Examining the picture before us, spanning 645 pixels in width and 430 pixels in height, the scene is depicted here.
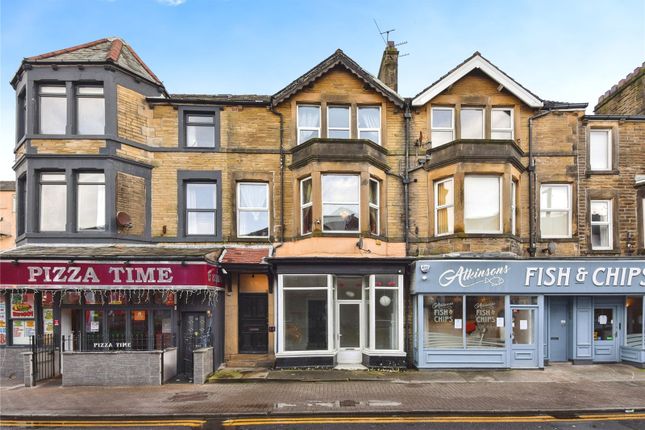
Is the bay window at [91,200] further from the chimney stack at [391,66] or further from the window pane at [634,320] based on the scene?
the window pane at [634,320]

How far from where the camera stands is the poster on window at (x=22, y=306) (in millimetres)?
12617

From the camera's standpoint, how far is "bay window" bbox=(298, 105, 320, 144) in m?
14.0

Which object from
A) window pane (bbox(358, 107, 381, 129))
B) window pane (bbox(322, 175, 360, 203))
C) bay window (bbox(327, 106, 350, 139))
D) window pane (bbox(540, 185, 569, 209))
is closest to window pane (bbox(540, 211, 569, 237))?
window pane (bbox(540, 185, 569, 209))

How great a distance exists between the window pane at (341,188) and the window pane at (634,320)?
1057 cm

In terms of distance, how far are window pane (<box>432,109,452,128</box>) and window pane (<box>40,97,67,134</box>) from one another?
13.0 metres

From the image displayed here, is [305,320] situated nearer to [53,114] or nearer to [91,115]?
[91,115]

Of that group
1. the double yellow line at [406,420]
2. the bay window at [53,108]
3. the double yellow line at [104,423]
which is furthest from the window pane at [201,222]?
the double yellow line at [406,420]

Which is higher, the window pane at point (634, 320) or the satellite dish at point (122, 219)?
the satellite dish at point (122, 219)

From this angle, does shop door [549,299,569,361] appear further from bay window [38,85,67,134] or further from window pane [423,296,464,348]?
bay window [38,85,67,134]

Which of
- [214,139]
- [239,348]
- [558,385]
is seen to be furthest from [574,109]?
[239,348]

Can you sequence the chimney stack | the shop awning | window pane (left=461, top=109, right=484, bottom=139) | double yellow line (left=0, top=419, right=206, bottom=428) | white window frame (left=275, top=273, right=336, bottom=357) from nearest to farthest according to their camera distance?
double yellow line (left=0, top=419, right=206, bottom=428) < the shop awning < white window frame (left=275, top=273, right=336, bottom=357) < window pane (left=461, top=109, right=484, bottom=139) < the chimney stack

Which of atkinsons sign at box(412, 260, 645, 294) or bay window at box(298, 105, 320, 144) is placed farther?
bay window at box(298, 105, 320, 144)

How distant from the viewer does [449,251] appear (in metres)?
13.1

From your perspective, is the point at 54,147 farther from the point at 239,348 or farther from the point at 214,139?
the point at 239,348
